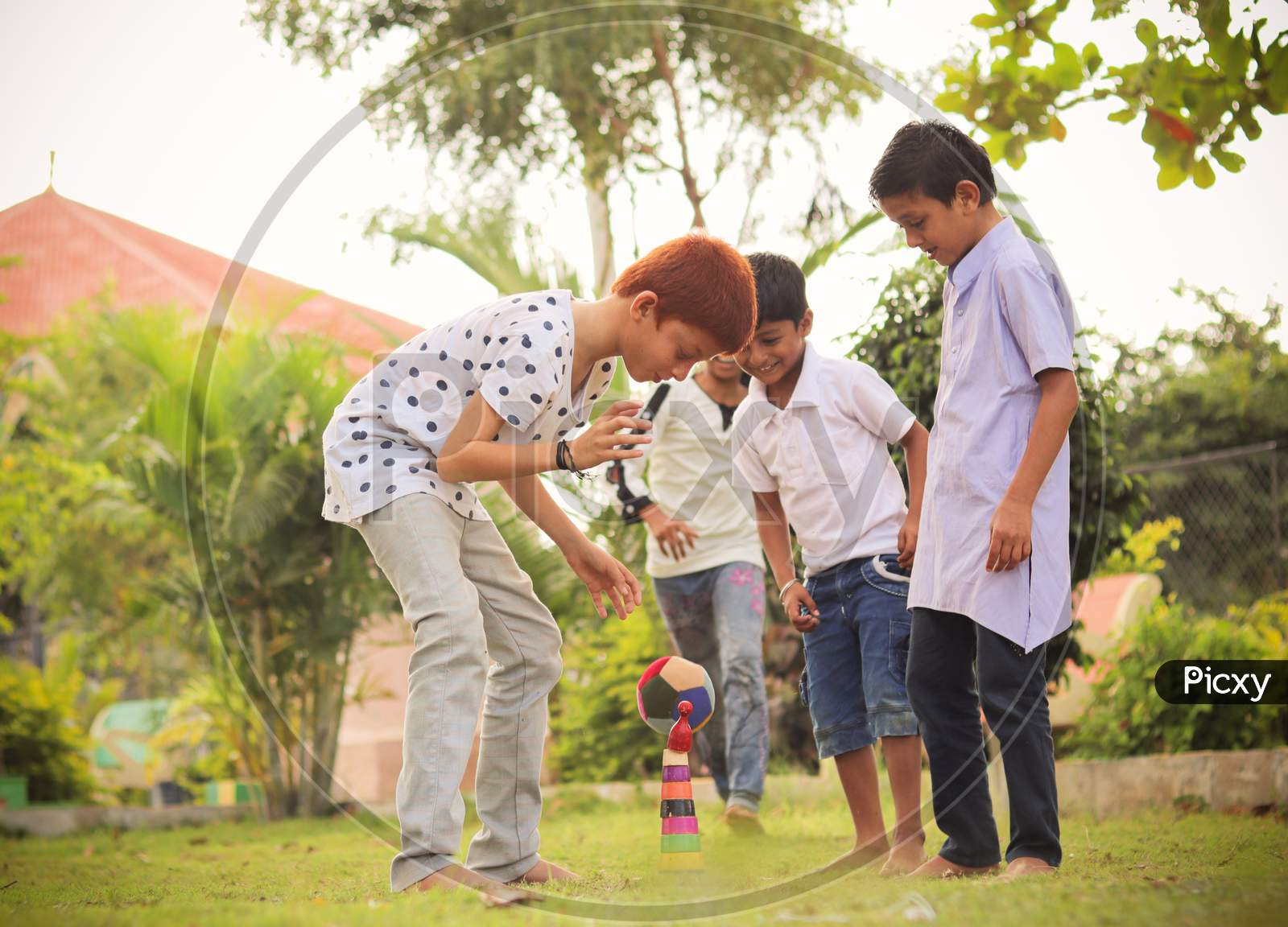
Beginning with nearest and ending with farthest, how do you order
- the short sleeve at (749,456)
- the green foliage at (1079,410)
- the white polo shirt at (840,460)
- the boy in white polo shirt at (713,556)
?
the white polo shirt at (840,460), the short sleeve at (749,456), the green foliage at (1079,410), the boy in white polo shirt at (713,556)

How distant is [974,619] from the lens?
7.70 feet

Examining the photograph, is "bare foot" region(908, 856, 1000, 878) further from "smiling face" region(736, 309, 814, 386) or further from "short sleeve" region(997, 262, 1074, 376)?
"smiling face" region(736, 309, 814, 386)

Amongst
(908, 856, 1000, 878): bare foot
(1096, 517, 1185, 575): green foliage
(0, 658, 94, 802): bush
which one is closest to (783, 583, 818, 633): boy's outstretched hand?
(908, 856, 1000, 878): bare foot

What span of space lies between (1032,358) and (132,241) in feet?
40.4

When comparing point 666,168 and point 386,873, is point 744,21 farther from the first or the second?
point 386,873

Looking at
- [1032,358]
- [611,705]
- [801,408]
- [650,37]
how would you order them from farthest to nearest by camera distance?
[650,37]
[611,705]
[801,408]
[1032,358]

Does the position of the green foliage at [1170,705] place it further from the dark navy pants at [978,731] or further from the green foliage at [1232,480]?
the dark navy pants at [978,731]

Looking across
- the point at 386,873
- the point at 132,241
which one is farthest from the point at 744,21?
the point at 386,873

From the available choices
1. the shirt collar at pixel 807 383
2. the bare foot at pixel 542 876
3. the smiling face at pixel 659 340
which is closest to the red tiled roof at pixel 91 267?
the shirt collar at pixel 807 383

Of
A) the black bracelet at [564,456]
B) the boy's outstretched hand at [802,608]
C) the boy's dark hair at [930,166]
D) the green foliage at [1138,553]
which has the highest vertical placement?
the boy's dark hair at [930,166]

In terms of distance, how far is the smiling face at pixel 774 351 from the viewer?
9.58ft

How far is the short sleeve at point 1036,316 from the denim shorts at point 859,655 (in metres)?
0.67

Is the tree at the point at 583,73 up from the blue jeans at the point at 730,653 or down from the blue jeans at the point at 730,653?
up

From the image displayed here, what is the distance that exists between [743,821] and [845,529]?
125 cm
